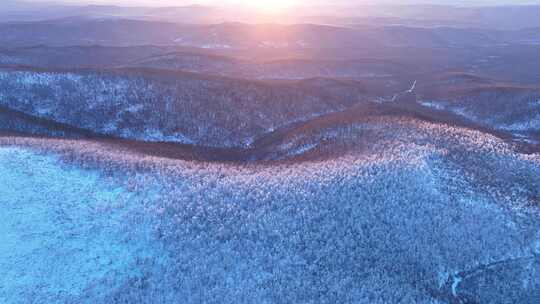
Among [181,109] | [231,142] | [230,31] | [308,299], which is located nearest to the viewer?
[308,299]

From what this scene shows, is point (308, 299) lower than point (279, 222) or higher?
lower

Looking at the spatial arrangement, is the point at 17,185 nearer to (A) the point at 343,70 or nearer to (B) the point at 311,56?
(A) the point at 343,70

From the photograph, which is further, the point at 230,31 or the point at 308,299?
the point at 230,31

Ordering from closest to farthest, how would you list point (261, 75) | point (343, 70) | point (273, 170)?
point (273, 170) → point (261, 75) → point (343, 70)

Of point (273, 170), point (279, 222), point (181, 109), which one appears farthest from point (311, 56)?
point (279, 222)

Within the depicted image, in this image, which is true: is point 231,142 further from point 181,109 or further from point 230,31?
point 230,31

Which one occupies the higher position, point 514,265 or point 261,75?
point 261,75

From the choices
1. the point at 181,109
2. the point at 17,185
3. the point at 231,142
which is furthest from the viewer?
the point at 181,109

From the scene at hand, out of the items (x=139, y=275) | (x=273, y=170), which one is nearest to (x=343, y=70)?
(x=273, y=170)

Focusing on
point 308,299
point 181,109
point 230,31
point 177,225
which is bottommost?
point 308,299
